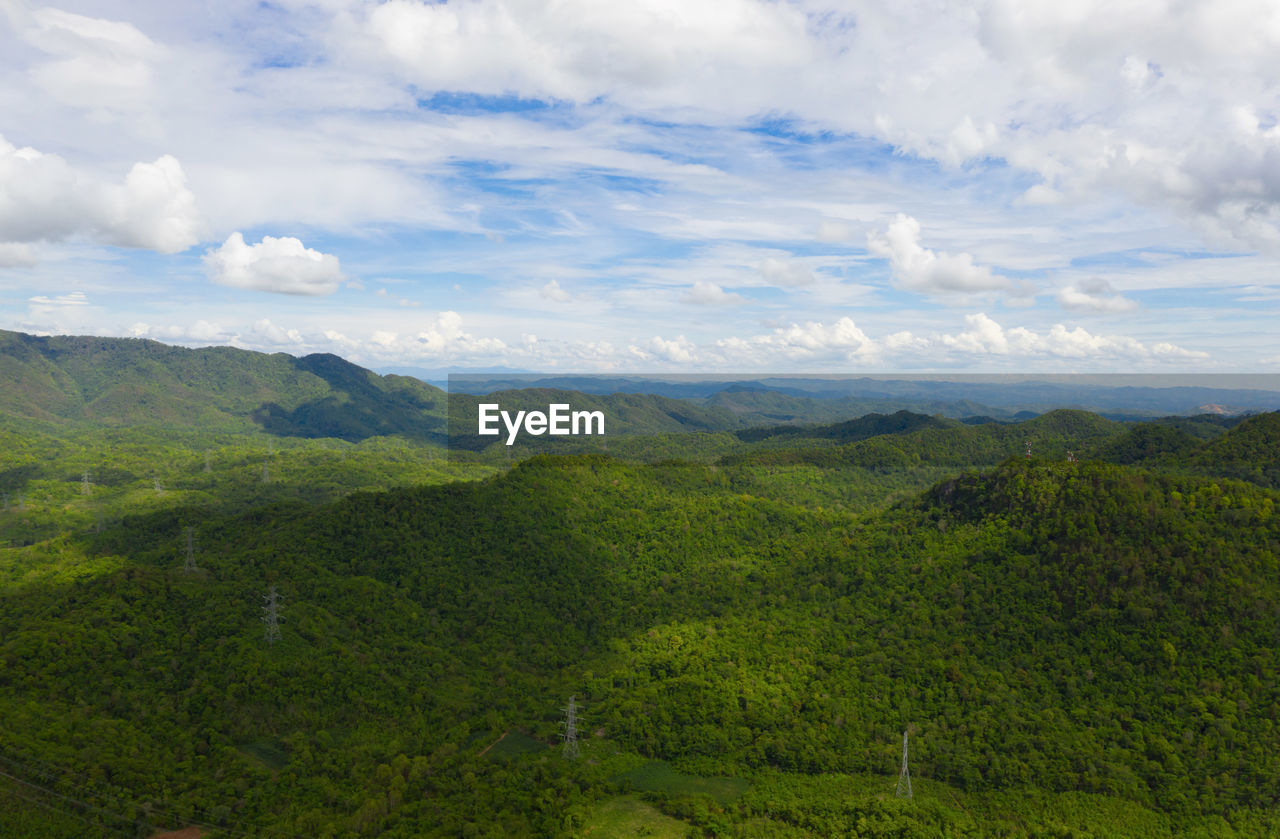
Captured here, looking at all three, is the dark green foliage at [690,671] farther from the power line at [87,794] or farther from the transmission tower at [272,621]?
the transmission tower at [272,621]

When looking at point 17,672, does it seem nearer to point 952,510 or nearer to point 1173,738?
point 1173,738

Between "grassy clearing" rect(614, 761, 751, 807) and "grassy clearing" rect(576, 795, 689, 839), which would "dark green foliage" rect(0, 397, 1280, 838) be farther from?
"grassy clearing" rect(576, 795, 689, 839)

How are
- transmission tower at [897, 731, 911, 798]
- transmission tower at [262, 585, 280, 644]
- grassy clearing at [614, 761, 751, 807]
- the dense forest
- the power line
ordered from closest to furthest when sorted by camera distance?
the power line
the dense forest
transmission tower at [897, 731, 911, 798]
grassy clearing at [614, 761, 751, 807]
transmission tower at [262, 585, 280, 644]

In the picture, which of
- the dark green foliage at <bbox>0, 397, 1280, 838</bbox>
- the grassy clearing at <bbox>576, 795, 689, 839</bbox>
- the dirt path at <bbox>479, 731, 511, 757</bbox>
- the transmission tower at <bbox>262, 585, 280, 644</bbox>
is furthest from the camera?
the transmission tower at <bbox>262, 585, 280, 644</bbox>

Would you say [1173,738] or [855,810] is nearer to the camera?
[855,810]

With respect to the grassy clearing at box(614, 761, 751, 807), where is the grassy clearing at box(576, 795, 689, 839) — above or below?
above

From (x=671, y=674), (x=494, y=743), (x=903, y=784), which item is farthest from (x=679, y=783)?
(x=903, y=784)

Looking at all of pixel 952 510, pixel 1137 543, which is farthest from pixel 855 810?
pixel 952 510

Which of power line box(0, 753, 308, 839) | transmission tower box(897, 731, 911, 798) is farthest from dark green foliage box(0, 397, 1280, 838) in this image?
transmission tower box(897, 731, 911, 798)

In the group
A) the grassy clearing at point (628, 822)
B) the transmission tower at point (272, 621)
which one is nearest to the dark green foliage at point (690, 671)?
the grassy clearing at point (628, 822)

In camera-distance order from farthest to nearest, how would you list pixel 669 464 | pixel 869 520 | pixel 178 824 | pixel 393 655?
1. pixel 669 464
2. pixel 869 520
3. pixel 393 655
4. pixel 178 824
